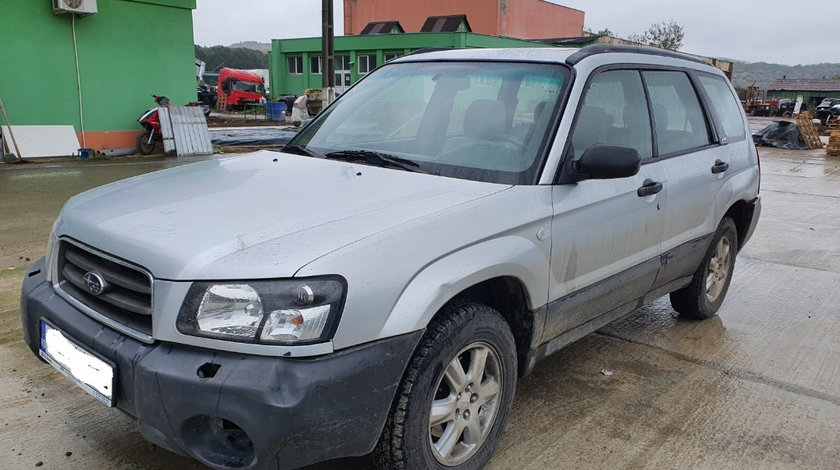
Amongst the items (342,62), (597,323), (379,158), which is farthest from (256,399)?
(342,62)

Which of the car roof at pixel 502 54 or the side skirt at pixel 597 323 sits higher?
the car roof at pixel 502 54

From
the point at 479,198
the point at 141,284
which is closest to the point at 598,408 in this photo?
the point at 479,198

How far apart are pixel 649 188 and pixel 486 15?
43098 mm

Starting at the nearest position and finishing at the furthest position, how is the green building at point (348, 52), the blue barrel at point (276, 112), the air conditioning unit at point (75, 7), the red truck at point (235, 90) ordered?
1. the air conditioning unit at point (75, 7)
2. the blue barrel at point (276, 112)
3. the green building at point (348, 52)
4. the red truck at point (235, 90)

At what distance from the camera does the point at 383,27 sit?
4644 cm

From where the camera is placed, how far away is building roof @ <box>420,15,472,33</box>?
42438 millimetres

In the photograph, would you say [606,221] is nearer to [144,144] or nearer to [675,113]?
[675,113]

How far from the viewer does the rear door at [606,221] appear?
2859 millimetres

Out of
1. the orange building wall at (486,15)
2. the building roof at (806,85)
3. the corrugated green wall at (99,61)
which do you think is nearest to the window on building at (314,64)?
the orange building wall at (486,15)

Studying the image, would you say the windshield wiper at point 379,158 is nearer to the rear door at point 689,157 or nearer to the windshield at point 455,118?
the windshield at point 455,118

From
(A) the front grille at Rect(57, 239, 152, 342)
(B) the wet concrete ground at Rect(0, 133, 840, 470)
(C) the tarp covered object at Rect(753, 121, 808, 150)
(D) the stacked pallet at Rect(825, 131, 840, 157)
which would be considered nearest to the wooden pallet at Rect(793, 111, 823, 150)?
(C) the tarp covered object at Rect(753, 121, 808, 150)

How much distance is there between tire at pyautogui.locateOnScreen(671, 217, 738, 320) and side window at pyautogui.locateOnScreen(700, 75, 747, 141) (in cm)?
62

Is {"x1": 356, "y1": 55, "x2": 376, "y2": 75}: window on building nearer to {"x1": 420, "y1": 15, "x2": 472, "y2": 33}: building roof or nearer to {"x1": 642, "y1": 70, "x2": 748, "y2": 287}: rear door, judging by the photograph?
{"x1": 420, "y1": 15, "x2": 472, "y2": 33}: building roof

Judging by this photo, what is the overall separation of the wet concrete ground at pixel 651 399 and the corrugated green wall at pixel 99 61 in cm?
629
